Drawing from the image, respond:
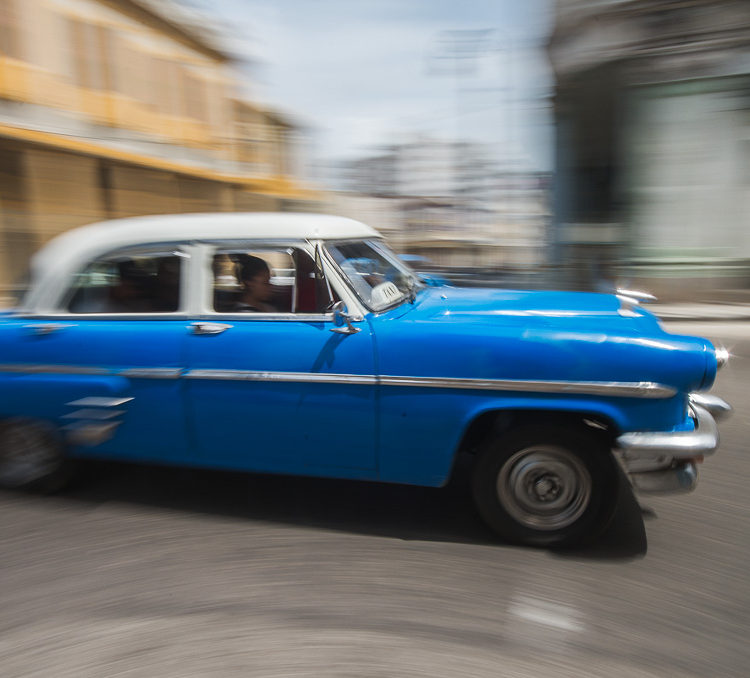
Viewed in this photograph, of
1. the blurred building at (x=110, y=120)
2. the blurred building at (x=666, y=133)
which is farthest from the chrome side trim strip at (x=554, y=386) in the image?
the blurred building at (x=110, y=120)

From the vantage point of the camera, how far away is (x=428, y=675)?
2240 millimetres

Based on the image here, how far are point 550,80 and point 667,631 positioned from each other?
12.9 metres

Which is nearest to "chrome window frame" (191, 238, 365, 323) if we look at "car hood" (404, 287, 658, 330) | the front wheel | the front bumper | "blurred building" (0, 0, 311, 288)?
"car hood" (404, 287, 658, 330)

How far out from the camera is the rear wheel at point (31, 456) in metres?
3.67

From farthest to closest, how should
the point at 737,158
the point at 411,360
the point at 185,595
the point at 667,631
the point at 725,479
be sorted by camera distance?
the point at 737,158 < the point at 725,479 < the point at 411,360 < the point at 185,595 < the point at 667,631

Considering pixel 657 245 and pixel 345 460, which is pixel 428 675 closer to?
pixel 345 460

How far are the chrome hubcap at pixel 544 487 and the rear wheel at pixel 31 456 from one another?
2.50 metres

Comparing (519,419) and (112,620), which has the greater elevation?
(519,419)

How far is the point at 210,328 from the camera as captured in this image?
329cm

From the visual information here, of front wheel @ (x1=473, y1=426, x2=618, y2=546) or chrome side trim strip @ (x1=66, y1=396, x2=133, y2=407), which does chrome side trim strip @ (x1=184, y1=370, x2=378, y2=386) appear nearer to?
chrome side trim strip @ (x1=66, y1=396, x2=133, y2=407)

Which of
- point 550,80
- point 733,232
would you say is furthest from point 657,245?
point 550,80

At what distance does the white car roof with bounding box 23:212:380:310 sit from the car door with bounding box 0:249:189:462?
0.25 feet

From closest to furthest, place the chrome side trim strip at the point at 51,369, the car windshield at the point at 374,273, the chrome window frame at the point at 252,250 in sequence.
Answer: the chrome window frame at the point at 252,250, the car windshield at the point at 374,273, the chrome side trim strip at the point at 51,369

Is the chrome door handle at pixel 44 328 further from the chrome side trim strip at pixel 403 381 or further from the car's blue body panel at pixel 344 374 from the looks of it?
the chrome side trim strip at pixel 403 381
